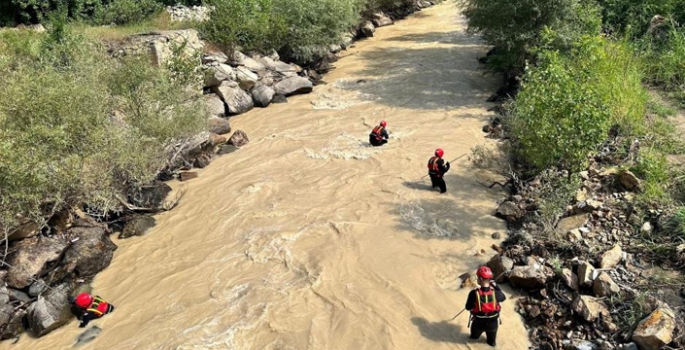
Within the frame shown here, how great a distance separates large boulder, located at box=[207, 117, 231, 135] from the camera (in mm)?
18014

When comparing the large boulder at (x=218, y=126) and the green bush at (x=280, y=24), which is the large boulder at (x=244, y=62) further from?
the large boulder at (x=218, y=126)

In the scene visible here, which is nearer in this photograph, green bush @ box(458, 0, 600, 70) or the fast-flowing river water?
the fast-flowing river water

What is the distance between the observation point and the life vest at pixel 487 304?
7.43 meters

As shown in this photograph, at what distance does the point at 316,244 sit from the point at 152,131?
240 inches

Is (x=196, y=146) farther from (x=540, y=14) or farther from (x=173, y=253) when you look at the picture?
(x=540, y=14)

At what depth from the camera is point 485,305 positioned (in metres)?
7.43

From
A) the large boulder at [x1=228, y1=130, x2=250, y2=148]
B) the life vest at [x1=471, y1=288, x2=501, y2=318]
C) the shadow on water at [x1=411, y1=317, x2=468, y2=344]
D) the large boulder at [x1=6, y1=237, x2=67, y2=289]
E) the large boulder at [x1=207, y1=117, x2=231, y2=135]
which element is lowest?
the shadow on water at [x1=411, y1=317, x2=468, y2=344]

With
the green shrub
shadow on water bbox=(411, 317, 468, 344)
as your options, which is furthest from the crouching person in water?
the green shrub

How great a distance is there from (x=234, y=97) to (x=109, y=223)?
9.29 meters

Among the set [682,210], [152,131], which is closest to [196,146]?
[152,131]

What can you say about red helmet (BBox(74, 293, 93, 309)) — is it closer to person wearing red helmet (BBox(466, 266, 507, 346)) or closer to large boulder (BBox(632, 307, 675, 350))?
person wearing red helmet (BBox(466, 266, 507, 346))

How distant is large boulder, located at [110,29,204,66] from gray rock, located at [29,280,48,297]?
9642 mm

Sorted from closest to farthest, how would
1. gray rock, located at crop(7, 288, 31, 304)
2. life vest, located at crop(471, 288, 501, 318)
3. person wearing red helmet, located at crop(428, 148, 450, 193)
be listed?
life vest, located at crop(471, 288, 501, 318)
gray rock, located at crop(7, 288, 31, 304)
person wearing red helmet, located at crop(428, 148, 450, 193)

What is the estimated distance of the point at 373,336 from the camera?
8344 mm
